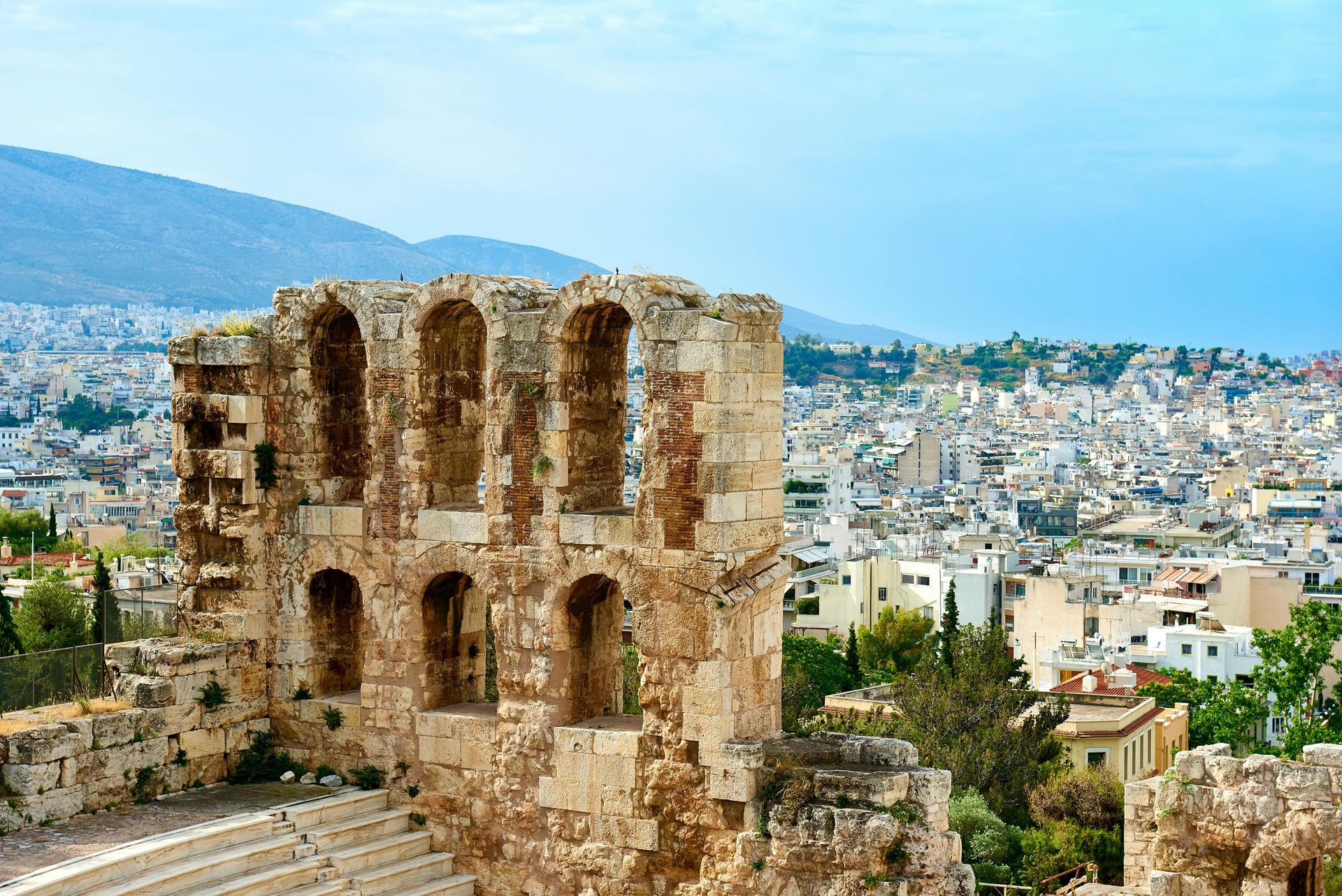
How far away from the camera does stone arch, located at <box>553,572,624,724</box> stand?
2066 cm

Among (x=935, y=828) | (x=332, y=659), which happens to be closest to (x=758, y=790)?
(x=935, y=828)

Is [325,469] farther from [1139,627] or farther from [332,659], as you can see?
[1139,627]

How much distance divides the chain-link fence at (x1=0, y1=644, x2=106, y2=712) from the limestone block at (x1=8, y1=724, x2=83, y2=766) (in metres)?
1.51

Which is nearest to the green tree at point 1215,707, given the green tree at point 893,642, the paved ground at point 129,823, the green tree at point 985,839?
the green tree at point 893,642

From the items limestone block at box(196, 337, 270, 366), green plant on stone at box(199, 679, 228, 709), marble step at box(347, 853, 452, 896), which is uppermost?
limestone block at box(196, 337, 270, 366)

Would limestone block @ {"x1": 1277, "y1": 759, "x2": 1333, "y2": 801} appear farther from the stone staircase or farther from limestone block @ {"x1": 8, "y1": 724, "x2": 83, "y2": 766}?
limestone block @ {"x1": 8, "y1": 724, "x2": 83, "y2": 766}

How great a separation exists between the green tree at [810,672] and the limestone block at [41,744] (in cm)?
2672

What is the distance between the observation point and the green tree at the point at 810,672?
48188mm

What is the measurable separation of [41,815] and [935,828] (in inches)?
358

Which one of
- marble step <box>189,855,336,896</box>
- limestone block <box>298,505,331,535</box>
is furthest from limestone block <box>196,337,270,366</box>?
marble step <box>189,855,336,896</box>

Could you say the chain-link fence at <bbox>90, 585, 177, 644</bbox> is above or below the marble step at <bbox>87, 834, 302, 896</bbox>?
above

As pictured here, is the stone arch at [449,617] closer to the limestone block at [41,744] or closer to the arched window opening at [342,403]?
the arched window opening at [342,403]

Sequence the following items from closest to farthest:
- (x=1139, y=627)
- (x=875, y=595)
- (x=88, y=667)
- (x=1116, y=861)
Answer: (x=88, y=667), (x=1116, y=861), (x=1139, y=627), (x=875, y=595)

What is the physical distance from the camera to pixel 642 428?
1986 centimetres
